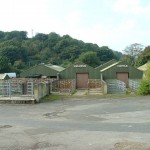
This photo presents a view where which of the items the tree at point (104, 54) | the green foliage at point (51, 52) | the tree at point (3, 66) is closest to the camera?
the tree at point (3, 66)

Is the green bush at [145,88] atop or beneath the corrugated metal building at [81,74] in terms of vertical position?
beneath

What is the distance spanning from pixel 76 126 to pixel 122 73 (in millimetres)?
33248

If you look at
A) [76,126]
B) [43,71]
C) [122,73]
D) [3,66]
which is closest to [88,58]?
[3,66]

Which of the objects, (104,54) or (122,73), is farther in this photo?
(104,54)

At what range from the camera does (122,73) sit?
48.5 meters

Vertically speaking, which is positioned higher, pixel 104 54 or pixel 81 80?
pixel 104 54

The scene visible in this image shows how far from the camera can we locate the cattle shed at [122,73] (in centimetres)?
4809

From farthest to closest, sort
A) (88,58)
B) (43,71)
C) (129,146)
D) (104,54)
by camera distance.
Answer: (104,54) < (88,58) < (43,71) < (129,146)

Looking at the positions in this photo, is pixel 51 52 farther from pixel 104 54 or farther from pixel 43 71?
pixel 43 71

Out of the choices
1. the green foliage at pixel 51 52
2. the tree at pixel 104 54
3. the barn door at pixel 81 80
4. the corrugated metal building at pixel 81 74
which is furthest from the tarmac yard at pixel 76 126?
the tree at pixel 104 54

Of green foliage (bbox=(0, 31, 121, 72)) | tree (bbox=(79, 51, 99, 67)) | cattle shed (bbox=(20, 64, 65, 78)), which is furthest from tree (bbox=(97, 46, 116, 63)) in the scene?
cattle shed (bbox=(20, 64, 65, 78))

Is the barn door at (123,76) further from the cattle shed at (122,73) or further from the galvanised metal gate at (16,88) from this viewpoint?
the galvanised metal gate at (16,88)

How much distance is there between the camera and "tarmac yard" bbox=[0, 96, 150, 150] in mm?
12383

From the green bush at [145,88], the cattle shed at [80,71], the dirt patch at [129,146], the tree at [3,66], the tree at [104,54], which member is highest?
the tree at [104,54]
